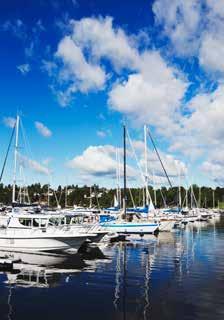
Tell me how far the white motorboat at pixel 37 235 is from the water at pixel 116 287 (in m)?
1.68

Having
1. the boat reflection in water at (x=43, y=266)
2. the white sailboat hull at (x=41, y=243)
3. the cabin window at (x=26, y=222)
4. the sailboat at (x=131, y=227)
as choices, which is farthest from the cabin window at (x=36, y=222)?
the sailboat at (x=131, y=227)

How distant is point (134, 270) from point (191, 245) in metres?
20.7

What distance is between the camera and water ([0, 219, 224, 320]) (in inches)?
822

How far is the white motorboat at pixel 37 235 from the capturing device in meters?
42.9

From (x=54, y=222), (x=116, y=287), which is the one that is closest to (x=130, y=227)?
(x=54, y=222)

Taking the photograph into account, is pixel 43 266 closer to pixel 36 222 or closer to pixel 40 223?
pixel 40 223

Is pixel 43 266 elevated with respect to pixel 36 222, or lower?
lower

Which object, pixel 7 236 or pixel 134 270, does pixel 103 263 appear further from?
pixel 7 236

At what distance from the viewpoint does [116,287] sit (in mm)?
26391

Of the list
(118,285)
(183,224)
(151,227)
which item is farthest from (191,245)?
(183,224)

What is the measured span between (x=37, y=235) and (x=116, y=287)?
18.6 metres

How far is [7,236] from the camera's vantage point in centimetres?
4388

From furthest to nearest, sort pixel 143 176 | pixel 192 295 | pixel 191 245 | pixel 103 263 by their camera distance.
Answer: pixel 143 176
pixel 191 245
pixel 103 263
pixel 192 295

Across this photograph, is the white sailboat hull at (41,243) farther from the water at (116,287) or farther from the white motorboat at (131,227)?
the white motorboat at (131,227)
